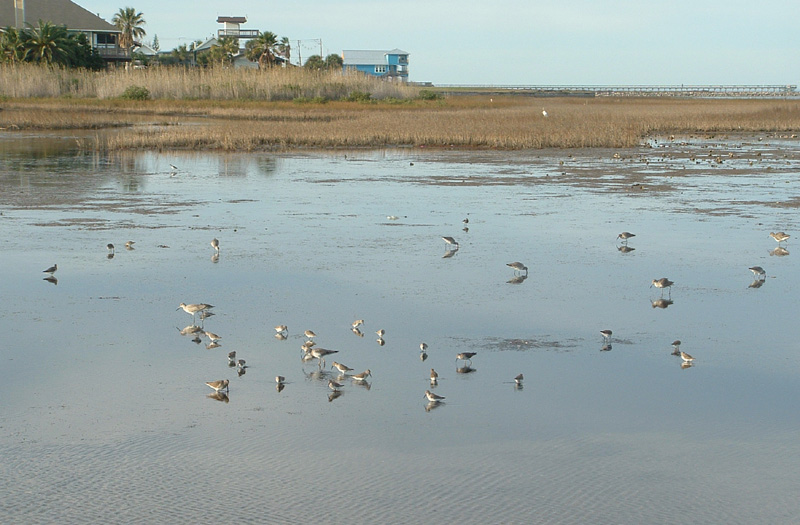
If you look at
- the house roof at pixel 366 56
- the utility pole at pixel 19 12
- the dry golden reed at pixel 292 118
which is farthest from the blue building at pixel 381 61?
the utility pole at pixel 19 12

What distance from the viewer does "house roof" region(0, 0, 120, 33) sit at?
7381 cm

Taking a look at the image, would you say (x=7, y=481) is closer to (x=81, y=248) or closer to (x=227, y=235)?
(x=81, y=248)

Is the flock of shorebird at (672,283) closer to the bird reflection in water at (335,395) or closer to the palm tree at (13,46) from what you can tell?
the bird reflection in water at (335,395)

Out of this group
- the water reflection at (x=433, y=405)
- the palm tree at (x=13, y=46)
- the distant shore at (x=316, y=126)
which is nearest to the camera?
the water reflection at (x=433, y=405)

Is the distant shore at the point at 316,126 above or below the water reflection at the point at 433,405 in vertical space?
above

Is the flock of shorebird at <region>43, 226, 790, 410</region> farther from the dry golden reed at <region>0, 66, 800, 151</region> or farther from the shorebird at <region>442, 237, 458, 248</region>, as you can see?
the dry golden reed at <region>0, 66, 800, 151</region>

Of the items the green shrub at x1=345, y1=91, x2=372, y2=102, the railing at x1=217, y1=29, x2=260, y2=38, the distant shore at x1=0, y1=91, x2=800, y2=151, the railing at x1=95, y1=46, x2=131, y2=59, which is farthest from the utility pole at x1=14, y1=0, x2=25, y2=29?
the railing at x1=217, y1=29, x2=260, y2=38

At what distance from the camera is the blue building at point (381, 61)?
141000 millimetres

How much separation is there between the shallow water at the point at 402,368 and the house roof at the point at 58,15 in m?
62.1

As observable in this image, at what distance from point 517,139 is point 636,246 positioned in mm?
20187

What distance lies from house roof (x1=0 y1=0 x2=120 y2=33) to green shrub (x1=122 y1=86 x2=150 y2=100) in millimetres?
17432

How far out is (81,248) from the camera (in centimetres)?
1395

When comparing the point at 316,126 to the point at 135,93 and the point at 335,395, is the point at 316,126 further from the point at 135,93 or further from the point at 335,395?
the point at 335,395

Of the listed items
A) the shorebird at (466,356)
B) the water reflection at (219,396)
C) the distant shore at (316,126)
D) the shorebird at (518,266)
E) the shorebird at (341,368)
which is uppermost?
the distant shore at (316,126)
